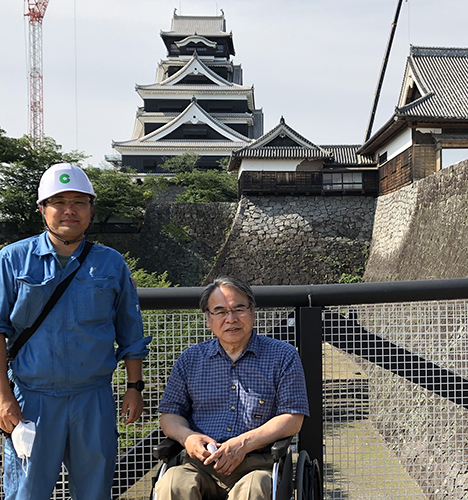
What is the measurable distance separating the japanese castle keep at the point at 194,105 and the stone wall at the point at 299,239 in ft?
24.4

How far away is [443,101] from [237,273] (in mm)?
8740

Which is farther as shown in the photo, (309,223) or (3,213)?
(309,223)

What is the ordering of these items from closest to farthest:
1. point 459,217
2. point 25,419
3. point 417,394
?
point 25,419 < point 417,394 < point 459,217

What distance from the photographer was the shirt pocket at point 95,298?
1.69 metres

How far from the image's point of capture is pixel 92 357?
1678 millimetres

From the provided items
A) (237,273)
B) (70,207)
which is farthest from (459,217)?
(70,207)

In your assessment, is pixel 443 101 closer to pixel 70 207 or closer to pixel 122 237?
pixel 122 237

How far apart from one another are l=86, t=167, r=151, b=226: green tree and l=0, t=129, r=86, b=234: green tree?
1.63 m

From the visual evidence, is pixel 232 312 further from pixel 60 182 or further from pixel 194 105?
pixel 194 105

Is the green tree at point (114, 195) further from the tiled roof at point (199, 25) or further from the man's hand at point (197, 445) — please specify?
the man's hand at point (197, 445)

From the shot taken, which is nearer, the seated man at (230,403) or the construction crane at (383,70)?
the seated man at (230,403)

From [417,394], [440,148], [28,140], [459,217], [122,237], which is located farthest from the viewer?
[122,237]

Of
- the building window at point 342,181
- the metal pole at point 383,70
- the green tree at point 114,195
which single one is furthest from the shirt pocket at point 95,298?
the metal pole at point 383,70

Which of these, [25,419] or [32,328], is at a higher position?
[32,328]
